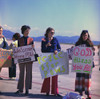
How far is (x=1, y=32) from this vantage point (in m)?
6.27

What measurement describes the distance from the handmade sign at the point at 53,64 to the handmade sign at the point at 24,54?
28cm

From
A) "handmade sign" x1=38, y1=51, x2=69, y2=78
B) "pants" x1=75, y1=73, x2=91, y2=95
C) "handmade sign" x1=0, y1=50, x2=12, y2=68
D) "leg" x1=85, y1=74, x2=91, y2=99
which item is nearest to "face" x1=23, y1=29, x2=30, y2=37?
"handmade sign" x1=38, y1=51, x2=69, y2=78

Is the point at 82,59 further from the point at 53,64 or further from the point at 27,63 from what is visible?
the point at 27,63

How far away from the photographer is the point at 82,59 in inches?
230

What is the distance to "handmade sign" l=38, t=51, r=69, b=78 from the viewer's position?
598 centimetres

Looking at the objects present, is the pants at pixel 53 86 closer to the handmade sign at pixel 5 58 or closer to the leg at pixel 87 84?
the leg at pixel 87 84

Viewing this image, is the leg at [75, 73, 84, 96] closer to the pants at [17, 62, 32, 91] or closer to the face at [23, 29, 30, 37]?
the pants at [17, 62, 32, 91]

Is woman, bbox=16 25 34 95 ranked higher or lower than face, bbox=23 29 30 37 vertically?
lower

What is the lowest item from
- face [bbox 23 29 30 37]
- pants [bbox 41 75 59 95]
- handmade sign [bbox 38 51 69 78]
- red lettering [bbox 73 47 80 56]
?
pants [bbox 41 75 59 95]

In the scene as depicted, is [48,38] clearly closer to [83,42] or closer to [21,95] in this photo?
[83,42]

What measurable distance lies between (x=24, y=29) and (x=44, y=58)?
867 mm

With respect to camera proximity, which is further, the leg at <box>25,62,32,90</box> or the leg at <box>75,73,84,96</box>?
the leg at <box>25,62,32,90</box>

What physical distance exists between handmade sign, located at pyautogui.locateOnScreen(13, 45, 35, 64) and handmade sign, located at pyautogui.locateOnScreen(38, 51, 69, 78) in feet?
0.93

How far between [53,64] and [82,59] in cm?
73
